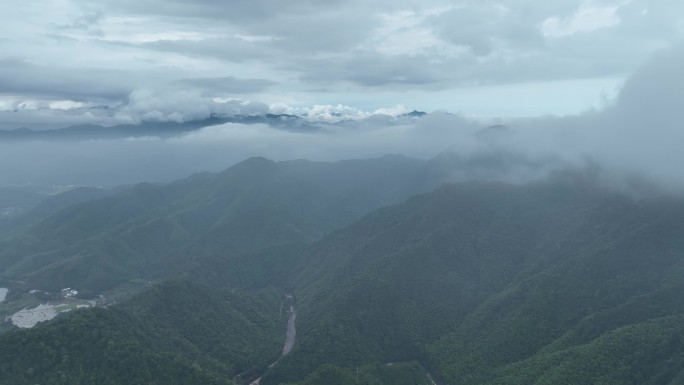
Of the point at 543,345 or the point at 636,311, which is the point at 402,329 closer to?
the point at 543,345

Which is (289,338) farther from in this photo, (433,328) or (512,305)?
(512,305)

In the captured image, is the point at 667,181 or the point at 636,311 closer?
the point at 636,311

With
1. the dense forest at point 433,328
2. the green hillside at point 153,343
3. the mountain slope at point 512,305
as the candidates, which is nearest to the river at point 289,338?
the dense forest at point 433,328

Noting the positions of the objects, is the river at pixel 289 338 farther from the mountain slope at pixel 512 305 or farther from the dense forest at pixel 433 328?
the mountain slope at pixel 512 305

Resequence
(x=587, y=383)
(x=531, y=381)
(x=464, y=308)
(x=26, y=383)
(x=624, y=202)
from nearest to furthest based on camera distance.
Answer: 1. (x=26, y=383)
2. (x=587, y=383)
3. (x=531, y=381)
4. (x=464, y=308)
5. (x=624, y=202)

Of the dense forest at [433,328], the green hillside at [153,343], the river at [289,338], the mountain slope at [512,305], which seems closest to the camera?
the green hillside at [153,343]

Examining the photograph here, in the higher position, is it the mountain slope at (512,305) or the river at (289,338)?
the mountain slope at (512,305)

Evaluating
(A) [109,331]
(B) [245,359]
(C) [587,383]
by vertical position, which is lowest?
(B) [245,359]

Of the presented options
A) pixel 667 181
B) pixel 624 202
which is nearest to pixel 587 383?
pixel 624 202

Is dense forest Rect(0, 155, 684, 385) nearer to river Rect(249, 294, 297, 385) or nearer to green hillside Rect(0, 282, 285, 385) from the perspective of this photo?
green hillside Rect(0, 282, 285, 385)

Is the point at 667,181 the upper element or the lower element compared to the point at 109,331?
upper

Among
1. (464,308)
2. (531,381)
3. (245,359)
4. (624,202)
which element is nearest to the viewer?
(531,381)
